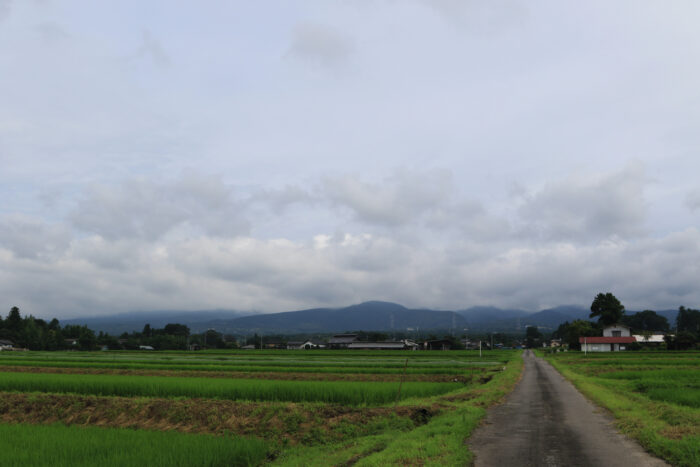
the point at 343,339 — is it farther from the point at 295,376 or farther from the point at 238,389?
the point at 238,389

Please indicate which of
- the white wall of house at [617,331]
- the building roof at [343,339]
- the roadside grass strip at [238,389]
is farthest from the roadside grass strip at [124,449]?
the building roof at [343,339]

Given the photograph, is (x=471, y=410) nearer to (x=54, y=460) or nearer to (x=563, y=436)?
(x=563, y=436)

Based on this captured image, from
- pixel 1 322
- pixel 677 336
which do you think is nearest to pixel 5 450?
pixel 677 336

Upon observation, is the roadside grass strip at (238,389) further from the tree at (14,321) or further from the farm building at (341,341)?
the tree at (14,321)

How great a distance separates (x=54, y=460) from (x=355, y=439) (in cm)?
835

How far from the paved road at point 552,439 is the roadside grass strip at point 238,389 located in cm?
609

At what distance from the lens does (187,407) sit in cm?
1952

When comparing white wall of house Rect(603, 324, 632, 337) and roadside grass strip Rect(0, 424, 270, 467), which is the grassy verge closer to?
roadside grass strip Rect(0, 424, 270, 467)

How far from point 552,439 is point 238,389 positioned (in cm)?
1610

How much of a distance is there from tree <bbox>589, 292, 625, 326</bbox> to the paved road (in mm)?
119325

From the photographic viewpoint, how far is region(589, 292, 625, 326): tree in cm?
12700

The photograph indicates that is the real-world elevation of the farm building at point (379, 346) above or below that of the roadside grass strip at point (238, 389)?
below

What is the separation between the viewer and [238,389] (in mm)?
25422

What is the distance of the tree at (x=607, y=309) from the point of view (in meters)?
127
